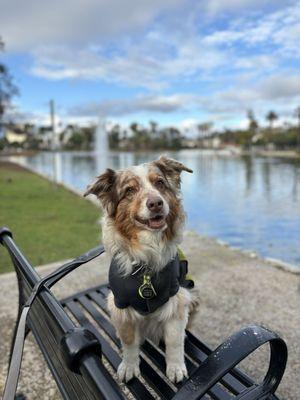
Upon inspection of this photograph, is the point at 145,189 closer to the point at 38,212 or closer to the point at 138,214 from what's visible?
the point at 138,214

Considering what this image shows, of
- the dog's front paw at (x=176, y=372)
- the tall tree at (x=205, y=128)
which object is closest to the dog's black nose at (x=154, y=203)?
the dog's front paw at (x=176, y=372)

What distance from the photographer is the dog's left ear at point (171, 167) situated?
11.0 ft

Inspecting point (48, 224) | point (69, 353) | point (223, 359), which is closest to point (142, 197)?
point (223, 359)

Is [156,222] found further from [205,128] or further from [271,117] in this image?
[205,128]

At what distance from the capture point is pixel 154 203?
9.35 feet

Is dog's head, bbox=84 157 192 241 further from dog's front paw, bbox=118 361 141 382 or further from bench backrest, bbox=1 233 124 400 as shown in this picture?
dog's front paw, bbox=118 361 141 382

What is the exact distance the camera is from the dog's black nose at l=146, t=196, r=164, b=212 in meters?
2.85

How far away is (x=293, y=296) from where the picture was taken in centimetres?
523

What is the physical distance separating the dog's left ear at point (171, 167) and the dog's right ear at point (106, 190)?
41 centimetres

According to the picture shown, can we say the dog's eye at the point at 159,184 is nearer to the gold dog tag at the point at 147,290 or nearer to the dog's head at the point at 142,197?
the dog's head at the point at 142,197

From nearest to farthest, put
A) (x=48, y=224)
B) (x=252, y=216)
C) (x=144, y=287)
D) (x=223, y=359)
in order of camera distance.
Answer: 1. (x=223, y=359)
2. (x=144, y=287)
3. (x=48, y=224)
4. (x=252, y=216)

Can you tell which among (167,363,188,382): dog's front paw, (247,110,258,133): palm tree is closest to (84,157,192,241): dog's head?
(167,363,188,382): dog's front paw

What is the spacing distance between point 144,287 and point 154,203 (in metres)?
0.61

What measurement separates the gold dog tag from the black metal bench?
55 cm
